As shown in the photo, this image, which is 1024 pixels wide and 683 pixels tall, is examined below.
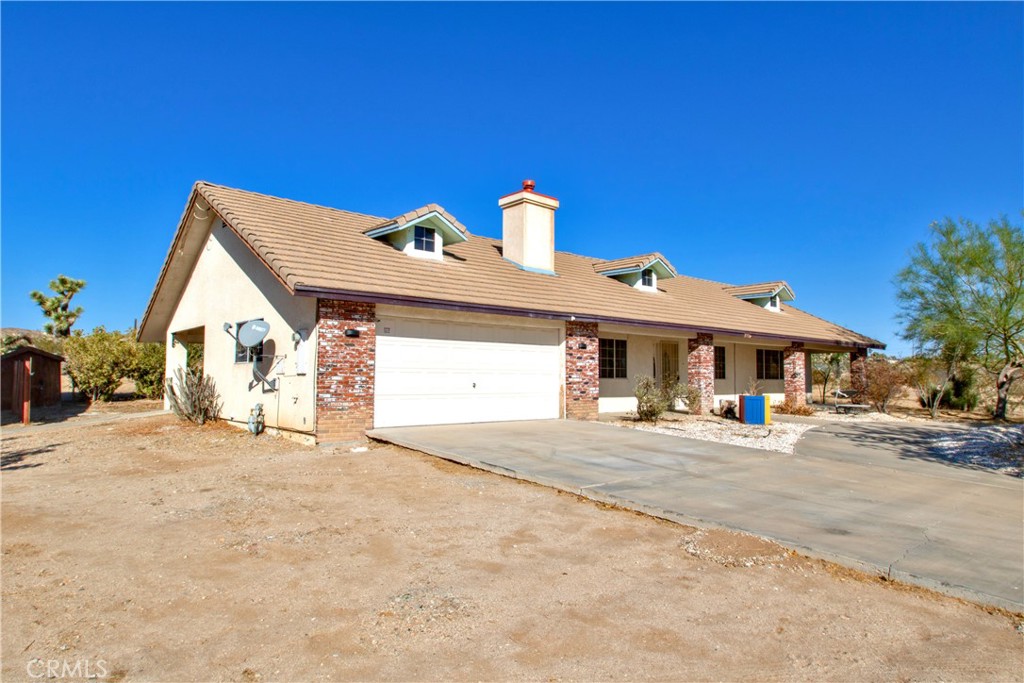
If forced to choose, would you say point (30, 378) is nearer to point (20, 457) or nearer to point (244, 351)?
point (244, 351)

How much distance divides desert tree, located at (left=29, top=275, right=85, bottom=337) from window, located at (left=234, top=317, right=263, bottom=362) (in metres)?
24.9

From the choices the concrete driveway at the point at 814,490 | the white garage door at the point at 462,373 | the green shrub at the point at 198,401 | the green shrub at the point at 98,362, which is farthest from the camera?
the green shrub at the point at 98,362

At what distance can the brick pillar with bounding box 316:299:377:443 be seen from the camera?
11695mm

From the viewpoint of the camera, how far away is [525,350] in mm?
15836

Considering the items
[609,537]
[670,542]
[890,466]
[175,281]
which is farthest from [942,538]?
[175,281]

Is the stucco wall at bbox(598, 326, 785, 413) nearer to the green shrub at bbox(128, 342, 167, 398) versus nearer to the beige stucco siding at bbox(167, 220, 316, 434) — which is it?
the beige stucco siding at bbox(167, 220, 316, 434)

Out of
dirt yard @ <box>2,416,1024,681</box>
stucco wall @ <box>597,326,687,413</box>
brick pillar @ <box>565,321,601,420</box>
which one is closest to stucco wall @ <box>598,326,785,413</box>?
stucco wall @ <box>597,326,687,413</box>

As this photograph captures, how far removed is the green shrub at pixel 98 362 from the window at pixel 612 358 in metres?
18.5

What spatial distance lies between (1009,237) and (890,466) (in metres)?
15.3

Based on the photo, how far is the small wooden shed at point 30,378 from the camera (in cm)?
2073

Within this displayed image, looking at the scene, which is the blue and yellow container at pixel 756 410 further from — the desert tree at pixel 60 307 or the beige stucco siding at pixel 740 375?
the desert tree at pixel 60 307

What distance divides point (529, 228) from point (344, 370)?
865cm
